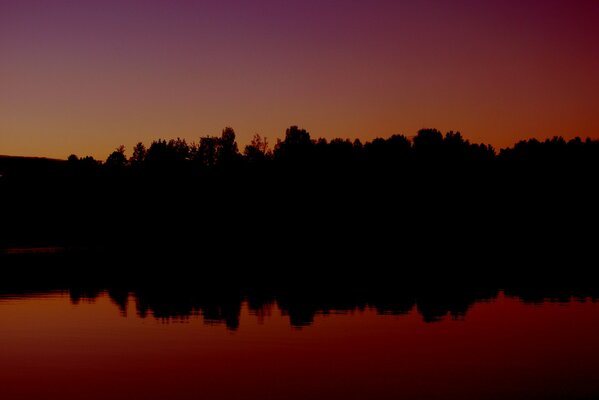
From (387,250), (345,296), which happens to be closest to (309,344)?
(345,296)

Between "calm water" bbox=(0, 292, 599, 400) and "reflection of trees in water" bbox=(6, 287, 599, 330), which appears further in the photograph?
"reflection of trees in water" bbox=(6, 287, 599, 330)

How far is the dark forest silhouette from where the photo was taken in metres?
118

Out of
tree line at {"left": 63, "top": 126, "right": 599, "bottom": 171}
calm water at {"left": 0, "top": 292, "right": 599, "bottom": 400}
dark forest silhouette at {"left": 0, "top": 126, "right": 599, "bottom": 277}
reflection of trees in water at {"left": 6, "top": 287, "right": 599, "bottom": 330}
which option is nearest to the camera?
calm water at {"left": 0, "top": 292, "right": 599, "bottom": 400}

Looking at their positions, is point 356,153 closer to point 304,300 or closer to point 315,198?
point 315,198

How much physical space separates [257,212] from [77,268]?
3587 inches

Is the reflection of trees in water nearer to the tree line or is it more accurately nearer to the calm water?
the calm water

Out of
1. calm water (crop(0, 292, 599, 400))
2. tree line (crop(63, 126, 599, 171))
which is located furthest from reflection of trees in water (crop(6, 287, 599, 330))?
tree line (crop(63, 126, 599, 171))

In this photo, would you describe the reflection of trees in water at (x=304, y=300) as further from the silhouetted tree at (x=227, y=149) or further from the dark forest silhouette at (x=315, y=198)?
the silhouetted tree at (x=227, y=149)

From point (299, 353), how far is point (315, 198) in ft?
446

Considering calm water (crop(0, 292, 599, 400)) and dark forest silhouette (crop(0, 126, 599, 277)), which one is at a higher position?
dark forest silhouette (crop(0, 126, 599, 277))

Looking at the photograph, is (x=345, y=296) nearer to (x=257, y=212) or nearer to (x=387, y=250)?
(x=387, y=250)

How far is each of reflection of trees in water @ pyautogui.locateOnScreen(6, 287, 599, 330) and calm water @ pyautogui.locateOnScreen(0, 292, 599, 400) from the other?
1.23 ft

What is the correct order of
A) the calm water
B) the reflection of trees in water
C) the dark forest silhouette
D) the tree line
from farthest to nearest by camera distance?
the tree line, the dark forest silhouette, the reflection of trees in water, the calm water

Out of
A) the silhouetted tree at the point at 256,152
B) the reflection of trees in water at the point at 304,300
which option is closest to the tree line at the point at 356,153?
the silhouetted tree at the point at 256,152
